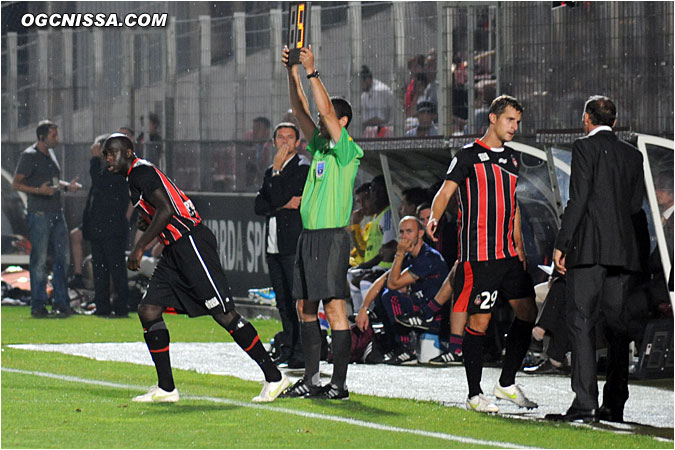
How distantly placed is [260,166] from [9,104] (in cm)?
625

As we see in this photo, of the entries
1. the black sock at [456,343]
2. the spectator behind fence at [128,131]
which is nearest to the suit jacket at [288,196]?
the black sock at [456,343]

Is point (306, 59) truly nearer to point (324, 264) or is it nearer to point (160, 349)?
point (324, 264)

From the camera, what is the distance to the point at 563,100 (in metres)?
13.2

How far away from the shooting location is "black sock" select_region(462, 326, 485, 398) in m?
9.98

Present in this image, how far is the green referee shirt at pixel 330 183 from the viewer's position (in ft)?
33.4

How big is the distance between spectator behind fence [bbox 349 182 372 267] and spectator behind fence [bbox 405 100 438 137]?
811 millimetres

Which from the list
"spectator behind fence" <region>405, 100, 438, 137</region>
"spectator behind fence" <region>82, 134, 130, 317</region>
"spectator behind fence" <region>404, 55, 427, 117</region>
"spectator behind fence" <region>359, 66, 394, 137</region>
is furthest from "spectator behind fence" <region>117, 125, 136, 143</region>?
"spectator behind fence" <region>405, 100, 438, 137</region>

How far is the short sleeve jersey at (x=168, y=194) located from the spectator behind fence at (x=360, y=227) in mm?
5631

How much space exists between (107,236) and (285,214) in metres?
6.38

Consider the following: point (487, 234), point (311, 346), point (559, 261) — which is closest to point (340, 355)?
point (311, 346)

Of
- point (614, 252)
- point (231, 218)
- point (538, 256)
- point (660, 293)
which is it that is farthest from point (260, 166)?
point (614, 252)

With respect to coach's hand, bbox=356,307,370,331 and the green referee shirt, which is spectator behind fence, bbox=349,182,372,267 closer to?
coach's hand, bbox=356,307,370,331

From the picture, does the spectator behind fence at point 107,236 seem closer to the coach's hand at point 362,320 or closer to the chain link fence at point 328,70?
the chain link fence at point 328,70
